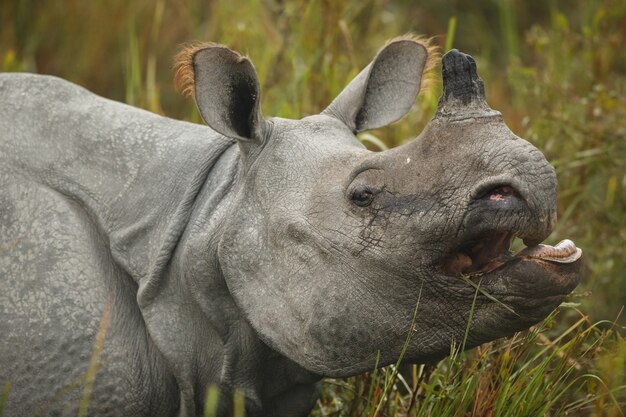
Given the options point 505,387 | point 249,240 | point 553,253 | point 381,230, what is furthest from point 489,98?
point 553,253

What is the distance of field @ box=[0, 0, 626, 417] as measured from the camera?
10.4 ft

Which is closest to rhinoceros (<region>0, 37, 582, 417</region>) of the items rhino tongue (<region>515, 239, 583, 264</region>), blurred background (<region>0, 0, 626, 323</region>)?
rhino tongue (<region>515, 239, 583, 264</region>)

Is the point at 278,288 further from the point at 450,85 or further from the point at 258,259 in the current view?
the point at 450,85

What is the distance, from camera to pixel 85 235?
309cm

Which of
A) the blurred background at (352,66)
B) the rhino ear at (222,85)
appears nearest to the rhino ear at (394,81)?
the rhino ear at (222,85)

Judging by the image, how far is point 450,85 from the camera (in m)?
2.53

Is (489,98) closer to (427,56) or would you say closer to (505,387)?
(427,56)

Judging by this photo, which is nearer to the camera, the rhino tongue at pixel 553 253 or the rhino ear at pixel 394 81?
the rhino tongue at pixel 553 253

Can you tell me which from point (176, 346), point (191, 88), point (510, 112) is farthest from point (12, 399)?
point (510, 112)

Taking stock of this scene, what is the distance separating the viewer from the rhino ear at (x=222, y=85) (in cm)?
298

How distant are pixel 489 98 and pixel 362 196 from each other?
4.31 metres

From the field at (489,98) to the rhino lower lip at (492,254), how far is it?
219 millimetres

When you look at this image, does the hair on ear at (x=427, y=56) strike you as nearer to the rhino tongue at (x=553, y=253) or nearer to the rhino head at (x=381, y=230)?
the rhino head at (x=381, y=230)

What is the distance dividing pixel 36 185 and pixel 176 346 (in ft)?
2.04
